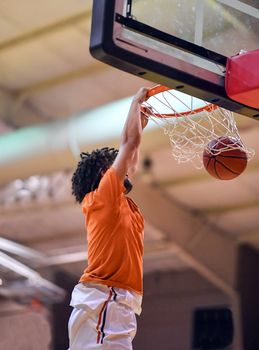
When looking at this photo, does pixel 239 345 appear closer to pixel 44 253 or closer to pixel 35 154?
pixel 44 253

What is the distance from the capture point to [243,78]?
3.54 metres

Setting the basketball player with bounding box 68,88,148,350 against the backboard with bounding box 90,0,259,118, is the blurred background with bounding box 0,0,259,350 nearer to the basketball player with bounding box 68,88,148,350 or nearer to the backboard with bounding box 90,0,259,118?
the backboard with bounding box 90,0,259,118

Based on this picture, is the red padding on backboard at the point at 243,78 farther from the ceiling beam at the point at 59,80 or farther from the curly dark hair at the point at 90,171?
the ceiling beam at the point at 59,80

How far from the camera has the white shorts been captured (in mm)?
3309

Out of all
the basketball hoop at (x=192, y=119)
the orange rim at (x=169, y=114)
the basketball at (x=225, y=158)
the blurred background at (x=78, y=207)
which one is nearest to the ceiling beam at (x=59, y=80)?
the blurred background at (x=78, y=207)

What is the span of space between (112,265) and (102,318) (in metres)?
0.24

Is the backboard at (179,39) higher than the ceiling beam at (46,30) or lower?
lower

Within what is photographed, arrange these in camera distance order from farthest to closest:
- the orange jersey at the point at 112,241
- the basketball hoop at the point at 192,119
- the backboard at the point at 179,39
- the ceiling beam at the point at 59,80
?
1. the ceiling beam at the point at 59,80
2. the basketball hoop at the point at 192,119
3. the orange jersey at the point at 112,241
4. the backboard at the point at 179,39

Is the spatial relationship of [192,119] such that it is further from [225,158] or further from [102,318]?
[102,318]

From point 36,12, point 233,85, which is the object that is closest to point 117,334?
point 233,85

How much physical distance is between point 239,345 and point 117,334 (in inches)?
273

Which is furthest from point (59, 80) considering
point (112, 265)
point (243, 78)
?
point (112, 265)

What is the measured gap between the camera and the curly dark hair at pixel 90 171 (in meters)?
3.75

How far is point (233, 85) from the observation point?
3537 mm
